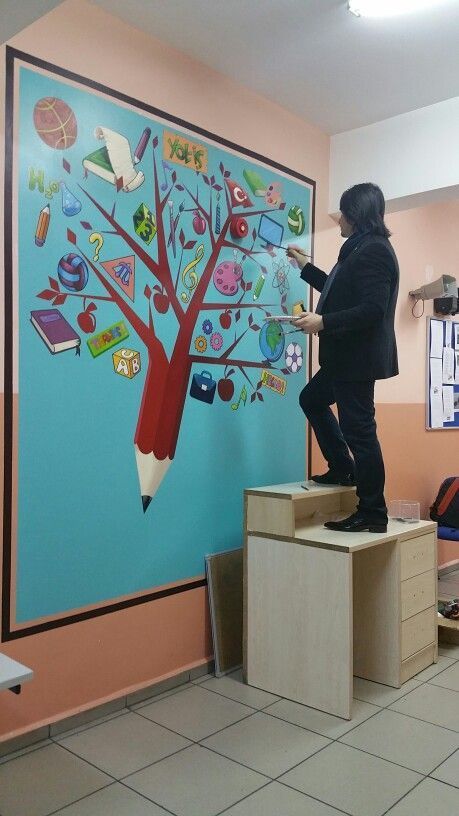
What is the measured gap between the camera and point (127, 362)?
2824mm

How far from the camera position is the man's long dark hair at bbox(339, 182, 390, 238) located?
3021 millimetres

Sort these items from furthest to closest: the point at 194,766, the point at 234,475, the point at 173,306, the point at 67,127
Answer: the point at 234,475, the point at 173,306, the point at 67,127, the point at 194,766

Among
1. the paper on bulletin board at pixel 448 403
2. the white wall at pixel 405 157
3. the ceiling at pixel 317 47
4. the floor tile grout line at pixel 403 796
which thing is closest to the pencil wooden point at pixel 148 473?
the floor tile grout line at pixel 403 796

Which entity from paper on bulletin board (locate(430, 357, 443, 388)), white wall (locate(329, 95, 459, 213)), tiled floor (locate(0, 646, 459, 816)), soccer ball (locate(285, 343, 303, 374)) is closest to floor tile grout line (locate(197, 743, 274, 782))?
tiled floor (locate(0, 646, 459, 816))

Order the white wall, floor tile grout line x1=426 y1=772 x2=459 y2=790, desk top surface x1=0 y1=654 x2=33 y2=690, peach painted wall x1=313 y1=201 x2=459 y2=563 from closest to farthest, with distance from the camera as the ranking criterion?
desk top surface x1=0 y1=654 x2=33 y2=690 → floor tile grout line x1=426 y1=772 x2=459 y2=790 → the white wall → peach painted wall x1=313 y1=201 x2=459 y2=563

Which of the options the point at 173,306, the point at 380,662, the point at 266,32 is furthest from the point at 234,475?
the point at 266,32

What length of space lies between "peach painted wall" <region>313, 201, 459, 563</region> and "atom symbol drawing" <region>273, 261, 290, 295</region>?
46.9 inches

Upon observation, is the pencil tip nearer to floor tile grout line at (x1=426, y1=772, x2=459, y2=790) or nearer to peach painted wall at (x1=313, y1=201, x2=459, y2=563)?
floor tile grout line at (x1=426, y1=772, x2=459, y2=790)

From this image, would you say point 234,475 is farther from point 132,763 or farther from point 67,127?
point 67,127

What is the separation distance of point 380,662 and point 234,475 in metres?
1.12

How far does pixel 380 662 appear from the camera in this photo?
10.3 ft

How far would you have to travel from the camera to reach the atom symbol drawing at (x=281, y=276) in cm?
357

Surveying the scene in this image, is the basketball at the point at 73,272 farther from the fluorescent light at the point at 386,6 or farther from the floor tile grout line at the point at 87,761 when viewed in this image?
the floor tile grout line at the point at 87,761

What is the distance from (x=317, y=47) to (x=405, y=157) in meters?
0.89
